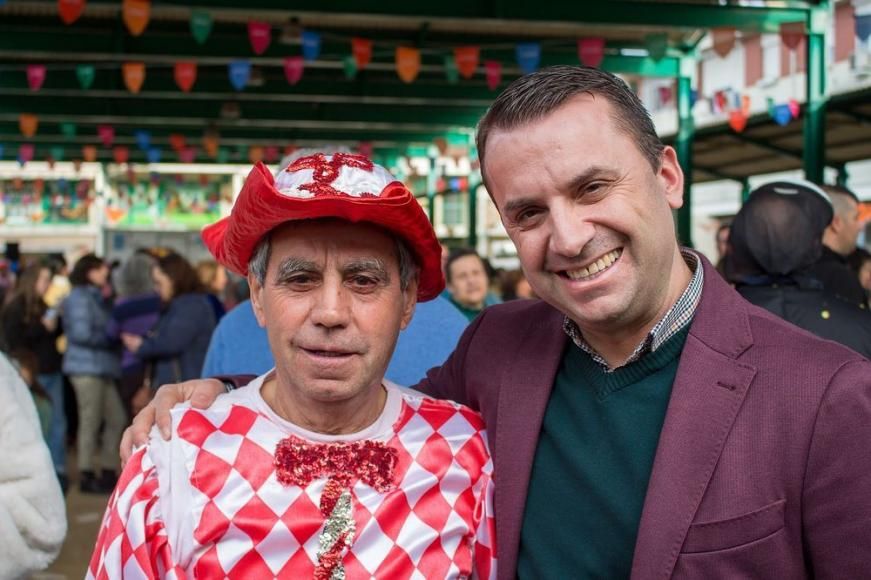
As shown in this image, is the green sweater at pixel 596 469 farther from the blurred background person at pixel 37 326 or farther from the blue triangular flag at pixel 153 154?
the blue triangular flag at pixel 153 154

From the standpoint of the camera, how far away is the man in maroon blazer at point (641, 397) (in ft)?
4.54

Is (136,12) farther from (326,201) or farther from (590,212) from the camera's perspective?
(590,212)

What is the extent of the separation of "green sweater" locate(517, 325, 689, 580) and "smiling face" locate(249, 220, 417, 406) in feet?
1.22

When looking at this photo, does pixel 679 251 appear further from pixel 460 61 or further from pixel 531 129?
pixel 460 61

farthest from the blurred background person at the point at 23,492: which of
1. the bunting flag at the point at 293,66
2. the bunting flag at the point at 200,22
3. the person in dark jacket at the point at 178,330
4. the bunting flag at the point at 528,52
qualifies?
the bunting flag at the point at 293,66

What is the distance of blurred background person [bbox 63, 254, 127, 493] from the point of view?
6.38 metres

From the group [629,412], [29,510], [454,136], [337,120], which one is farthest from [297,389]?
[454,136]

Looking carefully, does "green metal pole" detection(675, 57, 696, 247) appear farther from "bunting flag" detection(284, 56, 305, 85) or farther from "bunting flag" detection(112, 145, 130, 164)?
"bunting flag" detection(112, 145, 130, 164)

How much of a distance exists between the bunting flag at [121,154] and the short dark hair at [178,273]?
11199mm

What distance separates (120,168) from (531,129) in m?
29.1

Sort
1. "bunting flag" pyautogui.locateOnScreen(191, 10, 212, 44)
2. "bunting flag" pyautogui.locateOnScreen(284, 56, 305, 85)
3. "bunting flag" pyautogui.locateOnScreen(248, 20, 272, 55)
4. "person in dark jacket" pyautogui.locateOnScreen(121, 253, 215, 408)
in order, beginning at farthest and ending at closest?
"bunting flag" pyautogui.locateOnScreen(284, 56, 305, 85)
"bunting flag" pyautogui.locateOnScreen(248, 20, 272, 55)
"bunting flag" pyautogui.locateOnScreen(191, 10, 212, 44)
"person in dark jacket" pyautogui.locateOnScreen(121, 253, 215, 408)

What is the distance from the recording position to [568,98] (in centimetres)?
156

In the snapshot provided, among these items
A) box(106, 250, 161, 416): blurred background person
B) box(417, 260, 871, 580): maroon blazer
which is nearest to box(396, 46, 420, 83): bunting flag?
box(106, 250, 161, 416): blurred background person

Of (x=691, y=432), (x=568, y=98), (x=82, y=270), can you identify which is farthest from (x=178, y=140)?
(x=691, y=432)
